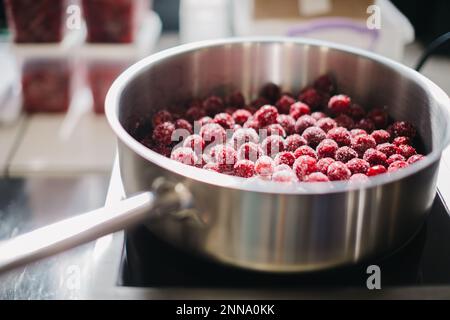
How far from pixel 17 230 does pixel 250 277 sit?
63 cm

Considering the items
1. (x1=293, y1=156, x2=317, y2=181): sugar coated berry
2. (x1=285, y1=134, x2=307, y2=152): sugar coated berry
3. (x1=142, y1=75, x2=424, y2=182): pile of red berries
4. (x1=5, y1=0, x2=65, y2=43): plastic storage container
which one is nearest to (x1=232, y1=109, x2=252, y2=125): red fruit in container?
(x1=142, y1=75, x2=424, y2=182): pile of red berries

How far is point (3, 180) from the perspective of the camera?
1.44 m

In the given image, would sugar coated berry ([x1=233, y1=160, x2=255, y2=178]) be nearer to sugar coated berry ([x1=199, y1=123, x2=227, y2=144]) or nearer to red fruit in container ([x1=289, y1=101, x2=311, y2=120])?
sugar coated berry ([x1=199, y1=123, x2=227, y2=144])

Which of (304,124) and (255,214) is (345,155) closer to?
(304,124)

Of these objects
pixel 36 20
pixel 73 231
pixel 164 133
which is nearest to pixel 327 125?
pixel 164 133

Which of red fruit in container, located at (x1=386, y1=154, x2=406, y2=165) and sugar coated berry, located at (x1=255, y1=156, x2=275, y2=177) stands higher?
sugar coated berry, located at (x1=255, y1=156, x2=275, y2=177)

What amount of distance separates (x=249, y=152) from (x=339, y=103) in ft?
0.84

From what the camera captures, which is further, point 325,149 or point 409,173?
point 325,149

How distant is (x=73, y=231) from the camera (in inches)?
21.2

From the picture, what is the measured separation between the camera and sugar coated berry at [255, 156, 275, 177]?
73 centimetres

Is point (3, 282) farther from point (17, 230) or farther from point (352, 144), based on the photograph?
point (352, 144)

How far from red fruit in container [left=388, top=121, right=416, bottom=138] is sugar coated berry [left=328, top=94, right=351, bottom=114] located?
0.11m

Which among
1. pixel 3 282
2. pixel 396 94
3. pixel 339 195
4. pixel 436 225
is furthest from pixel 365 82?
pixel 3 282

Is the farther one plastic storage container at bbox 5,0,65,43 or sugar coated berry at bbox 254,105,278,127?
plastic storage container at bbox 5,0,65,43
